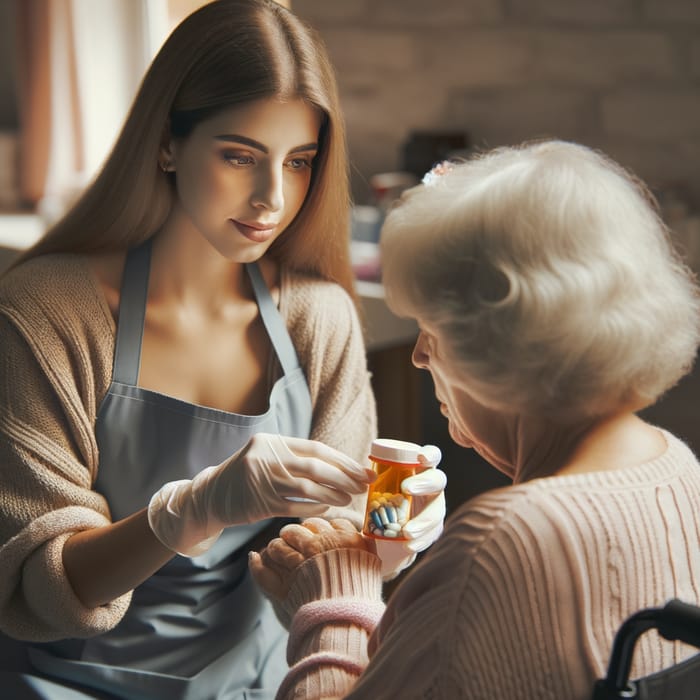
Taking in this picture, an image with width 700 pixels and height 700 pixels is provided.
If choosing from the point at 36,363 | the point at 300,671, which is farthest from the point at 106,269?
the point at 300,671

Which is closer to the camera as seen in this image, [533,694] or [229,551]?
[533,694]

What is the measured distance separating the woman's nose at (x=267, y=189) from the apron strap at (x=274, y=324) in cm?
17

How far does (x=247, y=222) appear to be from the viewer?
1.29 meters

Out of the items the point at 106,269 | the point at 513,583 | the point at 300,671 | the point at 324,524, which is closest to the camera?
the point at 513,583

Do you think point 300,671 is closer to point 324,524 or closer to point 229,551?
point 324,524

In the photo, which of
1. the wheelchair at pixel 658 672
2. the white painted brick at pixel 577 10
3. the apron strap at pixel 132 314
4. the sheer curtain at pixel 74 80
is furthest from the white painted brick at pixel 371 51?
the wheelchair at pixel 658 672

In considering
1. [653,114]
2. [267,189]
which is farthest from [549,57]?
[267,189]

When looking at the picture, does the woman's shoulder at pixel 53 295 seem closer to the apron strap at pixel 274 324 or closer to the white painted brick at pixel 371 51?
the apron strap at pixel 274 324

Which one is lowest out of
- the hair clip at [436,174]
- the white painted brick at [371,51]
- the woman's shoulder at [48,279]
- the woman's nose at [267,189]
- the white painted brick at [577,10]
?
the white painted brick at [371,51]

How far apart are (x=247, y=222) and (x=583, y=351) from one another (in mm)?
541

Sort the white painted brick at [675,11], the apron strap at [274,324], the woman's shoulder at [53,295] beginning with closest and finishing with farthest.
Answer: the woman's shoulder at [53,295], the apron strap at [274,324], the white painted brick at [675,11]

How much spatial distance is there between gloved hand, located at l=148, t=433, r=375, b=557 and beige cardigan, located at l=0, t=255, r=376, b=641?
129 mm

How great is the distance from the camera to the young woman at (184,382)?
1.21m

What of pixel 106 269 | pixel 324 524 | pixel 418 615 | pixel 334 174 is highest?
pixel 334 174
